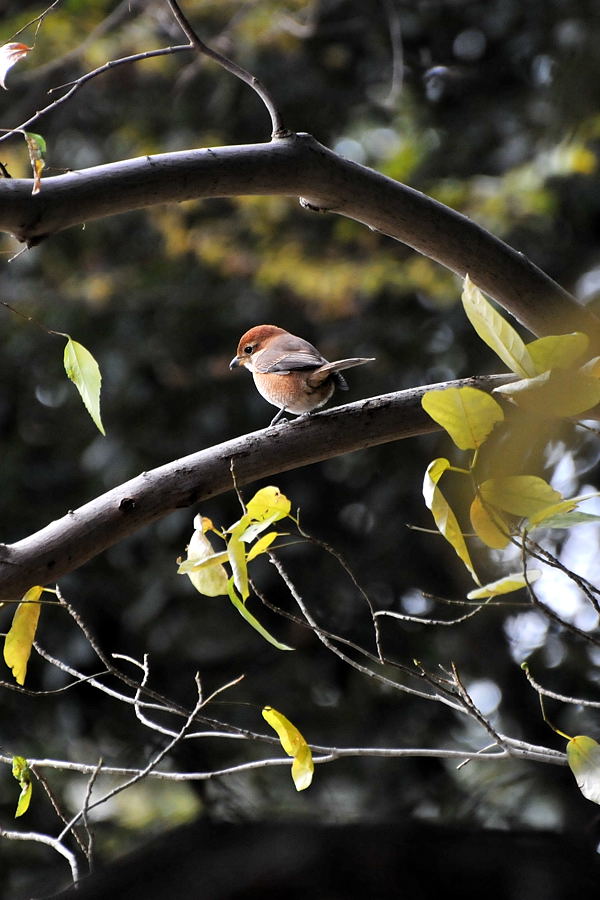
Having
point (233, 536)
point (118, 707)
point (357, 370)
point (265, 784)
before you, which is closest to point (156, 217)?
point (357, 370)

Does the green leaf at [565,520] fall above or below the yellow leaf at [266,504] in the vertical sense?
below

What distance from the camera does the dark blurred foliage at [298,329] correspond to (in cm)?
316

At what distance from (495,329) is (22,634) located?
581 millimetres

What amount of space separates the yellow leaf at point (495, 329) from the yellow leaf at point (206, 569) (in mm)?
315

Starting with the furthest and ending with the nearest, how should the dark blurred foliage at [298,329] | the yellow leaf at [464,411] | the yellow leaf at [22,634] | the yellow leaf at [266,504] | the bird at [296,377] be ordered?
1. the dark blurred foliage at [298,329]
2. the bird at [296,377]
3. the yellow leaf at [22,634]
4. the yellow leaf at [266,504]
5. the yellow leaf at [464,411]

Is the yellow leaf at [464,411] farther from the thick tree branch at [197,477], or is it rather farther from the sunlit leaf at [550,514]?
the thick tree branch at [197,477]

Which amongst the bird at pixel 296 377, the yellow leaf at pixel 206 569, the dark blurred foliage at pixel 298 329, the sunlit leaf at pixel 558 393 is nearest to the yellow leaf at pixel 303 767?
the yellow leaf at pixel 206 569

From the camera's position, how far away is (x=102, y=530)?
1.04 meters

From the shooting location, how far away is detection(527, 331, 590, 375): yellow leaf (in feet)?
2.69

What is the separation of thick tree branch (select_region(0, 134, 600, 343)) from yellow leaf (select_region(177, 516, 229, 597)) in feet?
1.11

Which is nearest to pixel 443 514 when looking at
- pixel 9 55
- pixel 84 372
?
pixel 84 372

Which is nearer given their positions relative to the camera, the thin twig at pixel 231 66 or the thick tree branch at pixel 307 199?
the thick tree branch at pixel 307 199

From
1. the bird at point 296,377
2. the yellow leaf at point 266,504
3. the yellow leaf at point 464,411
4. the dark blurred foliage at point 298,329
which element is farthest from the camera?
the dark blurred foliage at point 298,329

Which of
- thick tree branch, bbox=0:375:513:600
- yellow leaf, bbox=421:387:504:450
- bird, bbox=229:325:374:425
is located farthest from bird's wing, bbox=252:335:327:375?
yellow leaf, bbox=421:387:504:450
